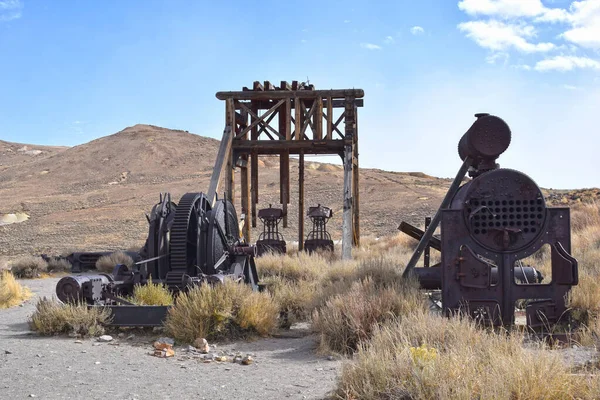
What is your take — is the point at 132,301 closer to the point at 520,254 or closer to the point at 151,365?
the point at 151,365

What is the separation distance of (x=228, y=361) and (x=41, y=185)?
5623 centimetres

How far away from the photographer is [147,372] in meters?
5.89

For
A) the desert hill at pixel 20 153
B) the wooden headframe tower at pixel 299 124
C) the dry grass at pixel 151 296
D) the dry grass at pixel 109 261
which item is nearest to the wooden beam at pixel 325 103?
the wooden headframe tower at pixel 299 124

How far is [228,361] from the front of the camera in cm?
651

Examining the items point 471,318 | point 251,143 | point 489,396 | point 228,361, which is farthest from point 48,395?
point 251,143

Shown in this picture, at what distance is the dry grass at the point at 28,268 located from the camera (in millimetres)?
18547

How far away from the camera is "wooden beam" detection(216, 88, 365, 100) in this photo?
1669cm

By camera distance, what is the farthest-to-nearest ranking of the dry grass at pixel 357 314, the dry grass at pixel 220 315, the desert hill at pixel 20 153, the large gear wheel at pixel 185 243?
the desert hill at pixel 20 153
the large gear wheel at pixel 185 243
the dry grass at pixel 220 315
the dry grass at pixel 357 314

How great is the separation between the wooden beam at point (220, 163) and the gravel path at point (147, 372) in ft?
21.6

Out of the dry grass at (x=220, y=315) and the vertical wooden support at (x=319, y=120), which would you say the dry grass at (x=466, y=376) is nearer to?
the dry grass at (x=220, y=315)

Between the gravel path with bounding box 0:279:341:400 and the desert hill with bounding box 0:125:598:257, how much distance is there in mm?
21627

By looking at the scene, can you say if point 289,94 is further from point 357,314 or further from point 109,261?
point 357,314

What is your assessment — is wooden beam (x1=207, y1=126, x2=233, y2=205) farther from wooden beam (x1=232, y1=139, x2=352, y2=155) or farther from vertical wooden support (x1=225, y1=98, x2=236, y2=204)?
wooden beam (x1=232, y1=139, x2=352, y2=155)

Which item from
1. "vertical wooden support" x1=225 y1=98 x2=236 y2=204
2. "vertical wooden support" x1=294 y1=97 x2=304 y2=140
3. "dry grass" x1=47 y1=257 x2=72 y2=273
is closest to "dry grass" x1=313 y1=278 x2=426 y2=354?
"vertical wooden support" x1=225 y1=98 x2=236 y2=204
